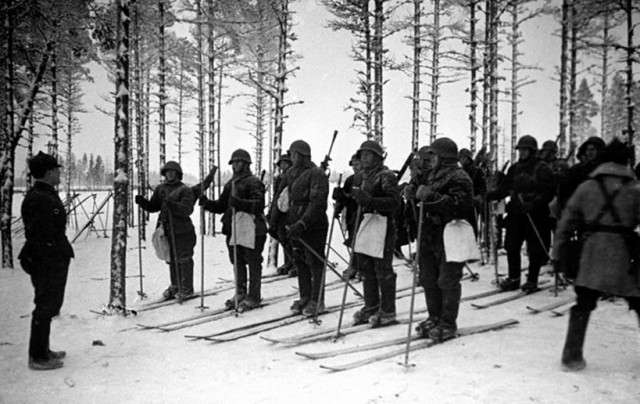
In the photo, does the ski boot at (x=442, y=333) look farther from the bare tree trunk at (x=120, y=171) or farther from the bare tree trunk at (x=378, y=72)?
the bare tree trunk at (x=378, y=72)

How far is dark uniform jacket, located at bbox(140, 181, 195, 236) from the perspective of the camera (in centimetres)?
752

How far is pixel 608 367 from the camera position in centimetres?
375

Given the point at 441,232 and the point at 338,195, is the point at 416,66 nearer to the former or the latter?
the point at 338,195

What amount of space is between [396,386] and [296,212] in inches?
125

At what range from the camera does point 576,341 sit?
12.0ft

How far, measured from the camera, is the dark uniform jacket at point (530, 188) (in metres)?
6.75

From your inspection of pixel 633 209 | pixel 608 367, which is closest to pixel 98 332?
pixel 608 367

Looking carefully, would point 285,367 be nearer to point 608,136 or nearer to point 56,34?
point 56,34

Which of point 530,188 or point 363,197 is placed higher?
point 530,188

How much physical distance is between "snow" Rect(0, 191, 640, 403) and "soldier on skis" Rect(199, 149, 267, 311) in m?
0.57

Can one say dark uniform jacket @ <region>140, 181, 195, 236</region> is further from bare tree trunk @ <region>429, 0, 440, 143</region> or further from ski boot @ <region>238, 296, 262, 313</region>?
bare tree trunk @ <region>429, 0, 440, 143</region>

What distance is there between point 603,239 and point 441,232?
5.19 feet

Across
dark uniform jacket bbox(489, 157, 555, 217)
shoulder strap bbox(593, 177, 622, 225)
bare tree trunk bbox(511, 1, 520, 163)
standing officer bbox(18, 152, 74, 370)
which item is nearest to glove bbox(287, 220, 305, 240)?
standing officer bbox(18, 152, 74, 370)

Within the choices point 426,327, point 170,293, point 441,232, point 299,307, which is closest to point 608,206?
point 441,232
